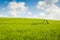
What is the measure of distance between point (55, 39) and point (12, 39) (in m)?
7.10

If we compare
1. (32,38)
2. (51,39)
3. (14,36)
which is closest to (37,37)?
(32,38)

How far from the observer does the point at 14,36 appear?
20922 millimetres

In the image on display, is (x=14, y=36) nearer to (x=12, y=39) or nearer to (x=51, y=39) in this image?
(x=12, y=39)

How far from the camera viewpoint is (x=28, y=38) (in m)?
20.5

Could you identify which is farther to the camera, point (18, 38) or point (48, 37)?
point (48, 37)

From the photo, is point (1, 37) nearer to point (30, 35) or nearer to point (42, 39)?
point (30, 35)

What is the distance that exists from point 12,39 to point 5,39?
108cm

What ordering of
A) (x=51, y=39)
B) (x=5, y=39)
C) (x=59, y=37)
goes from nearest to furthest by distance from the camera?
1. (x=5, y=39)
2. (x=51, y=39)
3. (x=59, y=37)

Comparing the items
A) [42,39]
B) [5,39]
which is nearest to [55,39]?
[42,39]

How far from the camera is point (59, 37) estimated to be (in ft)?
72.9

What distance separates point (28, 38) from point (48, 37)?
3561mm

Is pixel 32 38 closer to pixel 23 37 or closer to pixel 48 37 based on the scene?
pixel 23 37

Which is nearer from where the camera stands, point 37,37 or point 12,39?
point 12,39

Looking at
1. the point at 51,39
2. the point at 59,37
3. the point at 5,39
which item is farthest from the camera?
the point at 59,37
